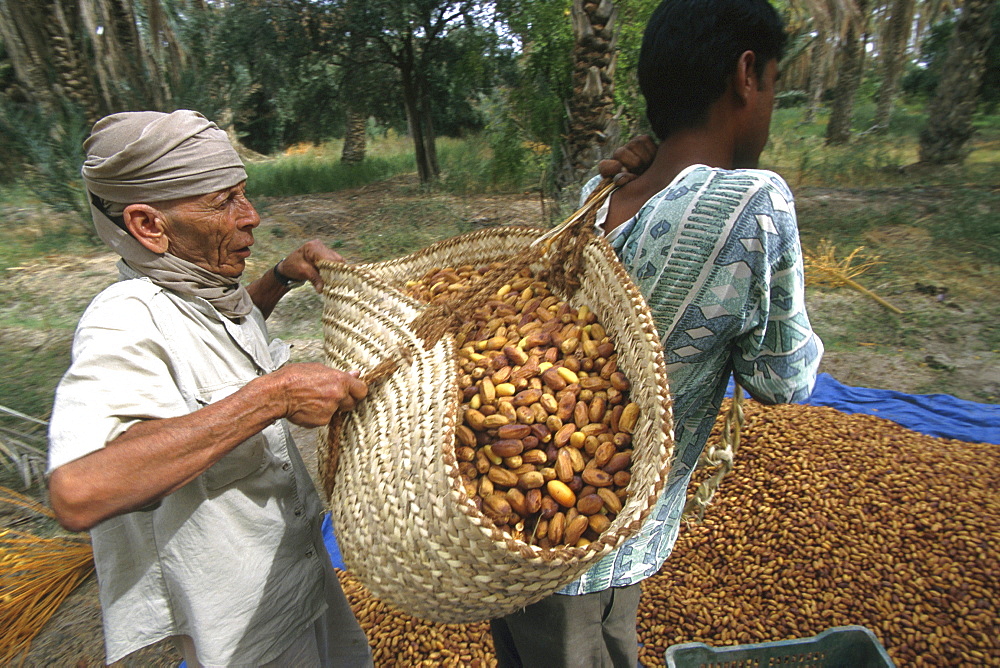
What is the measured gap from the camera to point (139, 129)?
1246mm

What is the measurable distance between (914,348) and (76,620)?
5.56 meters

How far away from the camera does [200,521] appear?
1.29 metres

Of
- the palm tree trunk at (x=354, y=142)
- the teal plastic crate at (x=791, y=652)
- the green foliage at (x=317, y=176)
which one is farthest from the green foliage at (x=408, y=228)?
the teal plastic crate at (x=791, y=652)

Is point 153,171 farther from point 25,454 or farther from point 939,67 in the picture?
A: point 939,67

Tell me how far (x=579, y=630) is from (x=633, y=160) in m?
1.07

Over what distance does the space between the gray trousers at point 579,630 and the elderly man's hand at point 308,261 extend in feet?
3.38

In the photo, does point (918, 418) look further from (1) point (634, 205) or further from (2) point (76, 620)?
(2) point (76, 620)

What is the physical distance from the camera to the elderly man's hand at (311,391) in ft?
3.66

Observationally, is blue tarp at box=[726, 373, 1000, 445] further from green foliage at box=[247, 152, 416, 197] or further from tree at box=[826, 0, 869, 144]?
green foliage at box=[247, 152, 416, 197]

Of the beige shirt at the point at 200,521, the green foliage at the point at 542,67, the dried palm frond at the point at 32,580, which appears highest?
the green foliage at the point at 542,67

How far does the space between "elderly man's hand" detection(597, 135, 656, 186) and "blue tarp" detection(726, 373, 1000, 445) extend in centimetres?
239

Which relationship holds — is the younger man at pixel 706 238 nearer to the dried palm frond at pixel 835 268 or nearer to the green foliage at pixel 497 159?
the dried palm frond at pixel 835 268

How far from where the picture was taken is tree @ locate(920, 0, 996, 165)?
6.98 meters

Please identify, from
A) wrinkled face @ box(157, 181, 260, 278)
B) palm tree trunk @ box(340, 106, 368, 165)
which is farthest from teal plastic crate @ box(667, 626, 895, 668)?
palm tree trunk @ box(340, 106, 368, 165)
